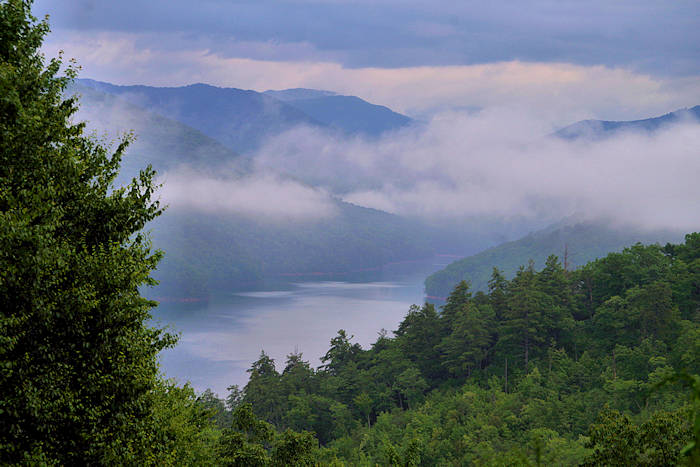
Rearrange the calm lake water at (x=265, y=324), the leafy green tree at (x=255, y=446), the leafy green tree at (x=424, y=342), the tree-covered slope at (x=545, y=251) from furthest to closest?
the tree-covered slope at (x=545, y=251)
the calm lake water at (x=265, y=324)
the leafy green tree at (x=424, y=342)
the leafy green tree at (x=255, y=446)

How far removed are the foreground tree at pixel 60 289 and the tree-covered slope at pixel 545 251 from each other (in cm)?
14855

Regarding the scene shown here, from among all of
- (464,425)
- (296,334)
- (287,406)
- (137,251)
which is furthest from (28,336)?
(296,334)

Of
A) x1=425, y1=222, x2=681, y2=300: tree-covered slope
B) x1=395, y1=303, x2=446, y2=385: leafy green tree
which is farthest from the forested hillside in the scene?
x1=425, y1=222, x2=681, y2=300: tree-covered slope

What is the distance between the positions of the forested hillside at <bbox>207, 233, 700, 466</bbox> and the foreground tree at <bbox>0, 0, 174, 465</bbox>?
67.3 ft

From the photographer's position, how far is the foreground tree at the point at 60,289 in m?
7.96

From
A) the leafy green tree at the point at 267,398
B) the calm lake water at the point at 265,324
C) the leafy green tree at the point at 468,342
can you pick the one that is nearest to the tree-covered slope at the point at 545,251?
the calm lake water at the point at 265,324

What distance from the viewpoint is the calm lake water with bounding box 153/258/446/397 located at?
86.8 metres

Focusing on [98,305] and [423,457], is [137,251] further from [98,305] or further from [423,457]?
[423,457]

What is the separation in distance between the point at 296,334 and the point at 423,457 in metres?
78.4

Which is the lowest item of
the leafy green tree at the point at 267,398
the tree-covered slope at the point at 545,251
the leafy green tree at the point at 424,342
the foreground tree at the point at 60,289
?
the leafy green tree at the point at 267,398

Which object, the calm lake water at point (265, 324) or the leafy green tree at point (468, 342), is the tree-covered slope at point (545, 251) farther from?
the leafy green tree at point (468, 342)

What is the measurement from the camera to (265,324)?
12381cm

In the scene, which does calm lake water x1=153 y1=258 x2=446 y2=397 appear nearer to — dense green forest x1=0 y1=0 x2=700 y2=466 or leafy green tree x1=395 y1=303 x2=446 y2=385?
leafy green tree x1=395 y1=303 x2=446 y2=385

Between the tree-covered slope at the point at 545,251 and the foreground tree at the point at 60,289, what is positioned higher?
the tree-covered slope at the point at 545,251
